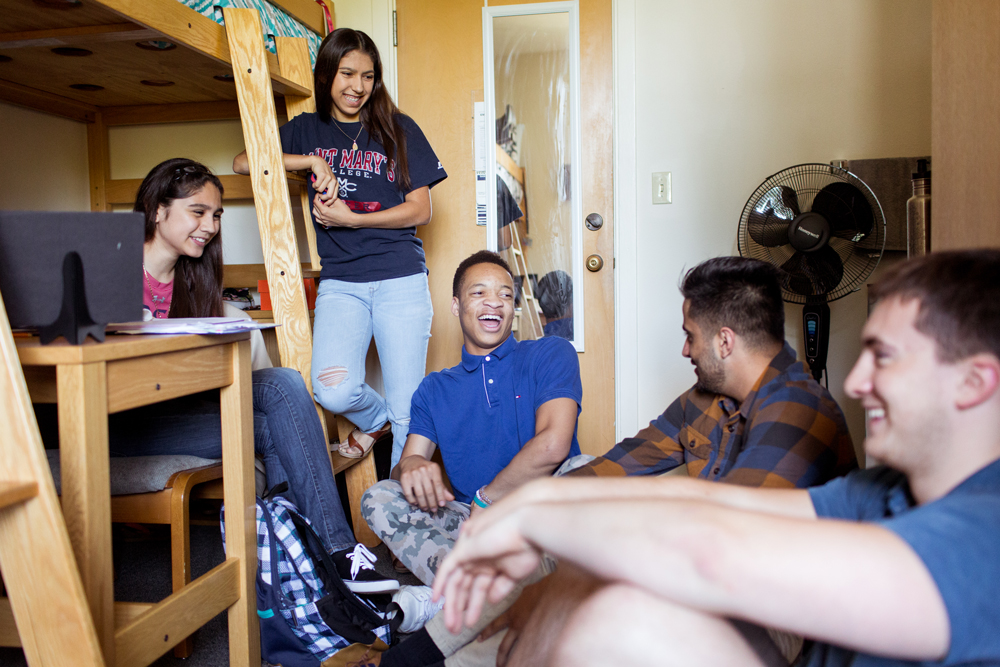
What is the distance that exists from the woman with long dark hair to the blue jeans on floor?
33cm

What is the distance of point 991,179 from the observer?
1.17 metres

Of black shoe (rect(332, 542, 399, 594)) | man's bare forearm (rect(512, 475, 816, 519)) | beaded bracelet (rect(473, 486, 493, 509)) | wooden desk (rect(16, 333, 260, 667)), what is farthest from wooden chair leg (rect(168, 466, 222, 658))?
man's bare forearm (rect(512, 475, 816, 519))

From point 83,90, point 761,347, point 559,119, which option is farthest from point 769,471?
point 83,90

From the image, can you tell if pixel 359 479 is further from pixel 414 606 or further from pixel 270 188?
pixel 270 188

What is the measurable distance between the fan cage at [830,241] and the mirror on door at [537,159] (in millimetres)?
733

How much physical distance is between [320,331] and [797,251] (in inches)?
64.2

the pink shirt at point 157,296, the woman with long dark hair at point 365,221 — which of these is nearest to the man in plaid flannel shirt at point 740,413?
the woman with long dark hair at point 365,221

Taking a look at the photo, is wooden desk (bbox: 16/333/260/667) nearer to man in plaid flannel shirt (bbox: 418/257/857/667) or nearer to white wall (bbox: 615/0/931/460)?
man in plaid flannel shirt (bbox: 418/257/857/667)

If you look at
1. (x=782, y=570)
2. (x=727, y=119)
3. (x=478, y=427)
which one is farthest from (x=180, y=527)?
(x=727, y=119)

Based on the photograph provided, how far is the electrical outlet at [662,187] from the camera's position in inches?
114

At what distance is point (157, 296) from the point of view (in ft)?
6.48

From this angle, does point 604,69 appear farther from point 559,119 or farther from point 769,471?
point 769,471

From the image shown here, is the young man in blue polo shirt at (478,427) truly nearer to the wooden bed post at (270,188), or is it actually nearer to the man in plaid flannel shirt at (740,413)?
the man in plaid flannel shirt at (740,413)

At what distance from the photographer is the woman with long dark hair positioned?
91.5 inches
